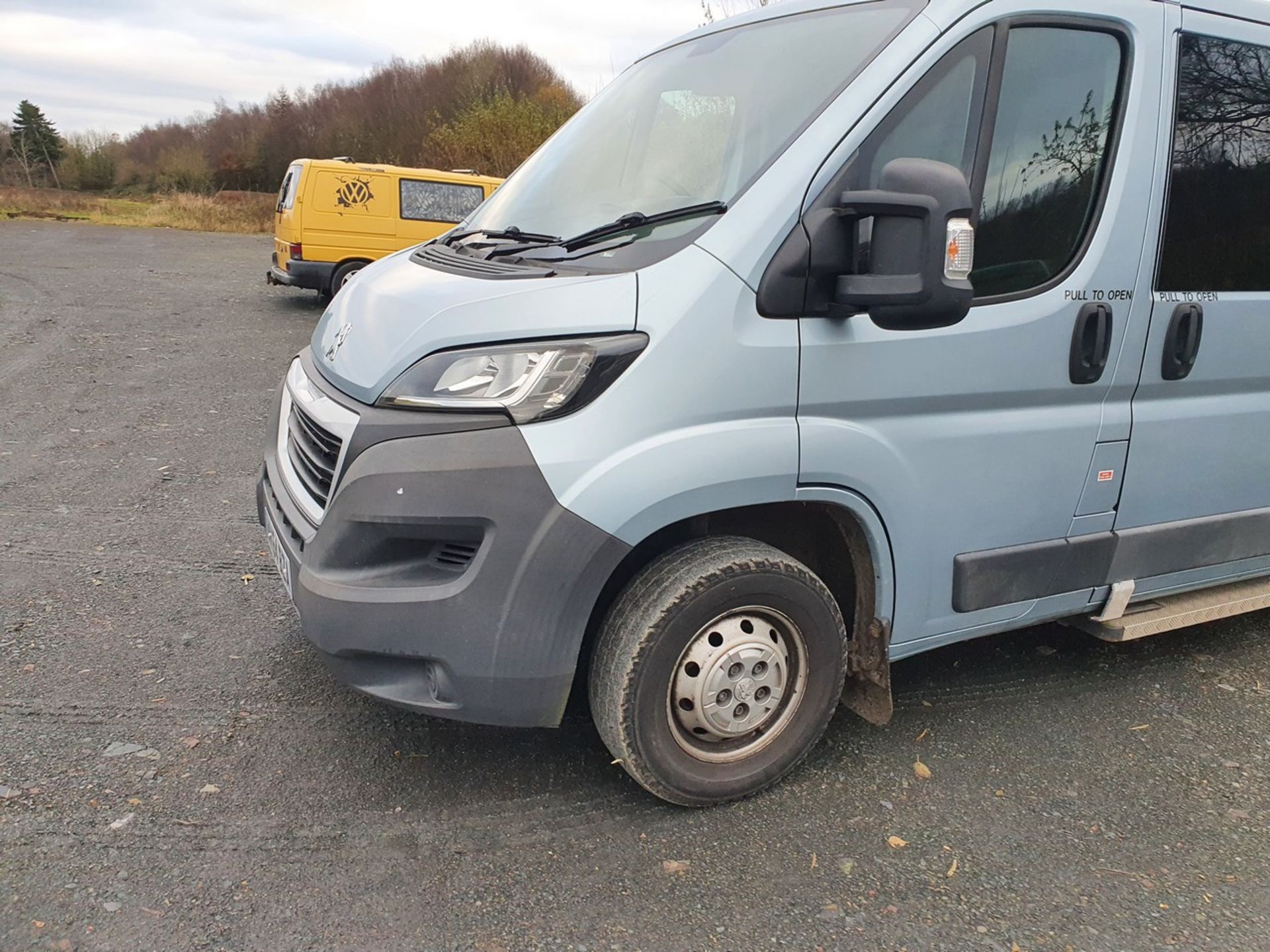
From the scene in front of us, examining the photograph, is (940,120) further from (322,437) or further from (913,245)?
(322,437)

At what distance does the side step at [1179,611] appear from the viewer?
314cm

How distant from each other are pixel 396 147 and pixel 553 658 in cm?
5408

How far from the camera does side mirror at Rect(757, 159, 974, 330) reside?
7.17ft

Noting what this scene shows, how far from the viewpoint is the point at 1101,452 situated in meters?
2.85

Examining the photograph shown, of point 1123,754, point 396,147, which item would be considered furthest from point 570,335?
point 396,147

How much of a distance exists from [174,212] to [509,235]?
119 ft

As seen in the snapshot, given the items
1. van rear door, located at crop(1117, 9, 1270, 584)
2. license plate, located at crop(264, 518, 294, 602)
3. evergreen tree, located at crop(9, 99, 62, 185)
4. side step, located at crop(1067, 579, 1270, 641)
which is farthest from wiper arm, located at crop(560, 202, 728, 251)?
evergreen tree, located at crop(9, 99, 62, 185)

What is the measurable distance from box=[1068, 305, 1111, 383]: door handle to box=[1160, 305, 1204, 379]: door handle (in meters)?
0.25

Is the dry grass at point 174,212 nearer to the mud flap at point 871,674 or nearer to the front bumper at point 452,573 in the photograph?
the front bumper at point 452,573

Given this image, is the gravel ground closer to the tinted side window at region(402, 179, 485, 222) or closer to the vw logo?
the vw logo

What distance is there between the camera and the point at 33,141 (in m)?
56.0

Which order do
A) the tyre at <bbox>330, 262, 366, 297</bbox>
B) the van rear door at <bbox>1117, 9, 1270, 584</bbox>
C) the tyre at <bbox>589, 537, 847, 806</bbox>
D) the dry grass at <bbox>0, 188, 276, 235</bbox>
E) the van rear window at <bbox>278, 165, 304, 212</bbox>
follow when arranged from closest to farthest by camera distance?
the tyre at <bbox>589, 537, 847, 806</bbox> → the van rear door at <bbox>1117, 9, 1270, 584</bbox> → the van rear window at <bbox>278, 165, 304, 212</bbox> → the tyre at <bbox>330, 262, 366, 297</bbox> → the dry grass at <bbox>0, 188, 276, 235</bbox>

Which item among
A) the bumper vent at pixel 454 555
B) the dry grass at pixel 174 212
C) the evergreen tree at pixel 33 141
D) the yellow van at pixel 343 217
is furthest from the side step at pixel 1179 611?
the evergreen tree at pixel 33 141

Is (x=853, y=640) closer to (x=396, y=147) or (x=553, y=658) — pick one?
(x=553, y=658)
